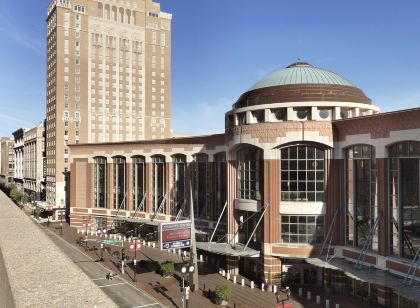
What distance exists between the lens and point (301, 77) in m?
45.2

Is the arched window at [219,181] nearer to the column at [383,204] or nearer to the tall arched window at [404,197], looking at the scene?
the column at [383,204]

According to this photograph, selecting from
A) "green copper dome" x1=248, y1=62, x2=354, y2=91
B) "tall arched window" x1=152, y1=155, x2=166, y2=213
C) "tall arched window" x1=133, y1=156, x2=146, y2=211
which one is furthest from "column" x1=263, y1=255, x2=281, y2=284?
"tall arched window" x1=133, y1=156, x2=146, y2=211

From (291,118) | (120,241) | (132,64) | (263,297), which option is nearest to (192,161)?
(120,241)

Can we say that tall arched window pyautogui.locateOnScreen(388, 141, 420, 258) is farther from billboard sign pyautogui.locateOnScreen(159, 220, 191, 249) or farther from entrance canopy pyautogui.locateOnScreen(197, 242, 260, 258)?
billboard sign pyautogui.locateOnScreen(159, 220, 191, 249)

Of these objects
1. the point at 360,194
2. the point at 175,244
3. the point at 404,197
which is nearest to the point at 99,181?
the point at 175,244

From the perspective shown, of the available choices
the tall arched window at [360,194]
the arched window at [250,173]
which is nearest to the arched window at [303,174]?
the tall arched window at [360,194]

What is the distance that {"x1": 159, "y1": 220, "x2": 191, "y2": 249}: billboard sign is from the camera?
4259 cm

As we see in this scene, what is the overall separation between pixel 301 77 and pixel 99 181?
46.0 metres

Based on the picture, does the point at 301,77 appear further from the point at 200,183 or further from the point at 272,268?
the point at 200,183

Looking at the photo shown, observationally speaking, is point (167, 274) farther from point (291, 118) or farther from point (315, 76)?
point (315, 76)

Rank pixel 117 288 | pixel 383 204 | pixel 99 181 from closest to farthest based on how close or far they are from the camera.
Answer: pixel 383 204, pixel 117 288, pixel 99 181

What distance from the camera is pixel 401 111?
33344mm

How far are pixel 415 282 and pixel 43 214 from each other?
291 ft

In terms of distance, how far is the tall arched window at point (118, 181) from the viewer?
238ft
